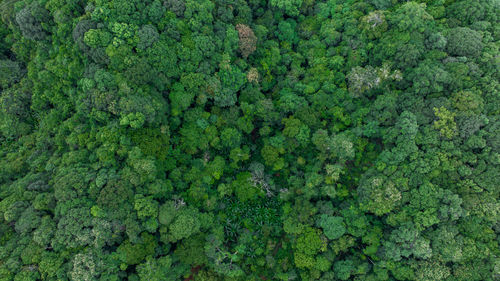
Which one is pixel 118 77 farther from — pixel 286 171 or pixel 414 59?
pixel 414 59

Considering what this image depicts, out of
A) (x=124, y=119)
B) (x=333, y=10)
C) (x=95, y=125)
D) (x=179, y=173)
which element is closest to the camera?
(x=124, y=119)

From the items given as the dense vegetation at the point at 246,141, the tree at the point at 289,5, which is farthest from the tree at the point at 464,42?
the tree at the point at 289,5

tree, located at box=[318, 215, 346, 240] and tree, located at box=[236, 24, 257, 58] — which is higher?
tree, located at box=[236, 24, 257, 58]

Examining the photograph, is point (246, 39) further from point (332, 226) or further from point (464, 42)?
point (332, 226)

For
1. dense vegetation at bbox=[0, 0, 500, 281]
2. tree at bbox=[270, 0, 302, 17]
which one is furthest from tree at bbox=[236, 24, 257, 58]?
tree at bbox=[270, 0, 302, 17]

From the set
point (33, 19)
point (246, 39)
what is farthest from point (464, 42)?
point (33, 19)

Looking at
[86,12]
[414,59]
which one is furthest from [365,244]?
[86,12]

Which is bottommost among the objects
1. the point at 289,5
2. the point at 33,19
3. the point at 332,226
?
the point at 332,226

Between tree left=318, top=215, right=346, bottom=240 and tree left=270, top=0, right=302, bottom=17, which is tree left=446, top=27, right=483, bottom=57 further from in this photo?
tree left=318, top=215, right=346, bottom=240

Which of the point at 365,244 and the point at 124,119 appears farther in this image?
the point at 365,244
